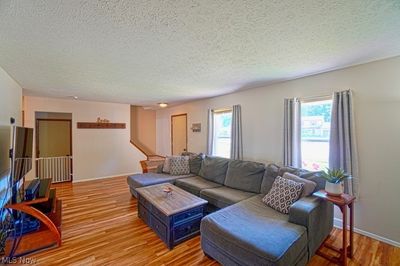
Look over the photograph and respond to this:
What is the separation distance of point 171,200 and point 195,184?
0.93 meters

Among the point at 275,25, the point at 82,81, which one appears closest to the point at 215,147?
the point at 82,81

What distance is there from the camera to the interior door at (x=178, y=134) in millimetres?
6148

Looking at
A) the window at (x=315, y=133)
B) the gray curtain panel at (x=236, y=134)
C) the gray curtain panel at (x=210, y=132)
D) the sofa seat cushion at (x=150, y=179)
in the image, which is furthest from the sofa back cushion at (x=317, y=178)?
the gray curtain panel at (x=210, y=132)

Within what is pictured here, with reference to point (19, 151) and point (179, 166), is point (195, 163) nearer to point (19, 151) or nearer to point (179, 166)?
point (179, 166)

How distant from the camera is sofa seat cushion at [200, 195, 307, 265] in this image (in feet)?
5.20

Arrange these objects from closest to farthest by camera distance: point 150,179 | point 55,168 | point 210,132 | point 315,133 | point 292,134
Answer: point 315,133 → point 292,134 → point 150,179 → point 210,132 → point 55,168

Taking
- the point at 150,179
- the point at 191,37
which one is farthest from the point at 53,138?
the point at 191,37

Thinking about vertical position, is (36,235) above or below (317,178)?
below

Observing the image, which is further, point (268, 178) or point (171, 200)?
point (268, 178)

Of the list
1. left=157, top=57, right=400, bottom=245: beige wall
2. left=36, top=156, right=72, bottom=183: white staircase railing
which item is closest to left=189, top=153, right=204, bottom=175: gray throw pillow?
left=157, top=57, right=400, bottom=245: beige wall

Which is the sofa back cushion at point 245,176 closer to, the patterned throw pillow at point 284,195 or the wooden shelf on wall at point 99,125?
the patterned throw pillow at point 284,195

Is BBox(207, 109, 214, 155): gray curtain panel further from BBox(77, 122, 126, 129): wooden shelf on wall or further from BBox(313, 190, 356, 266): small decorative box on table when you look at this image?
BBox(77, 122, 126, 129): wooden shelf on wall

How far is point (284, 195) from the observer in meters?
2.34

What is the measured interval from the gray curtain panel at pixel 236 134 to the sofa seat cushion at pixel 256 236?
188cm
